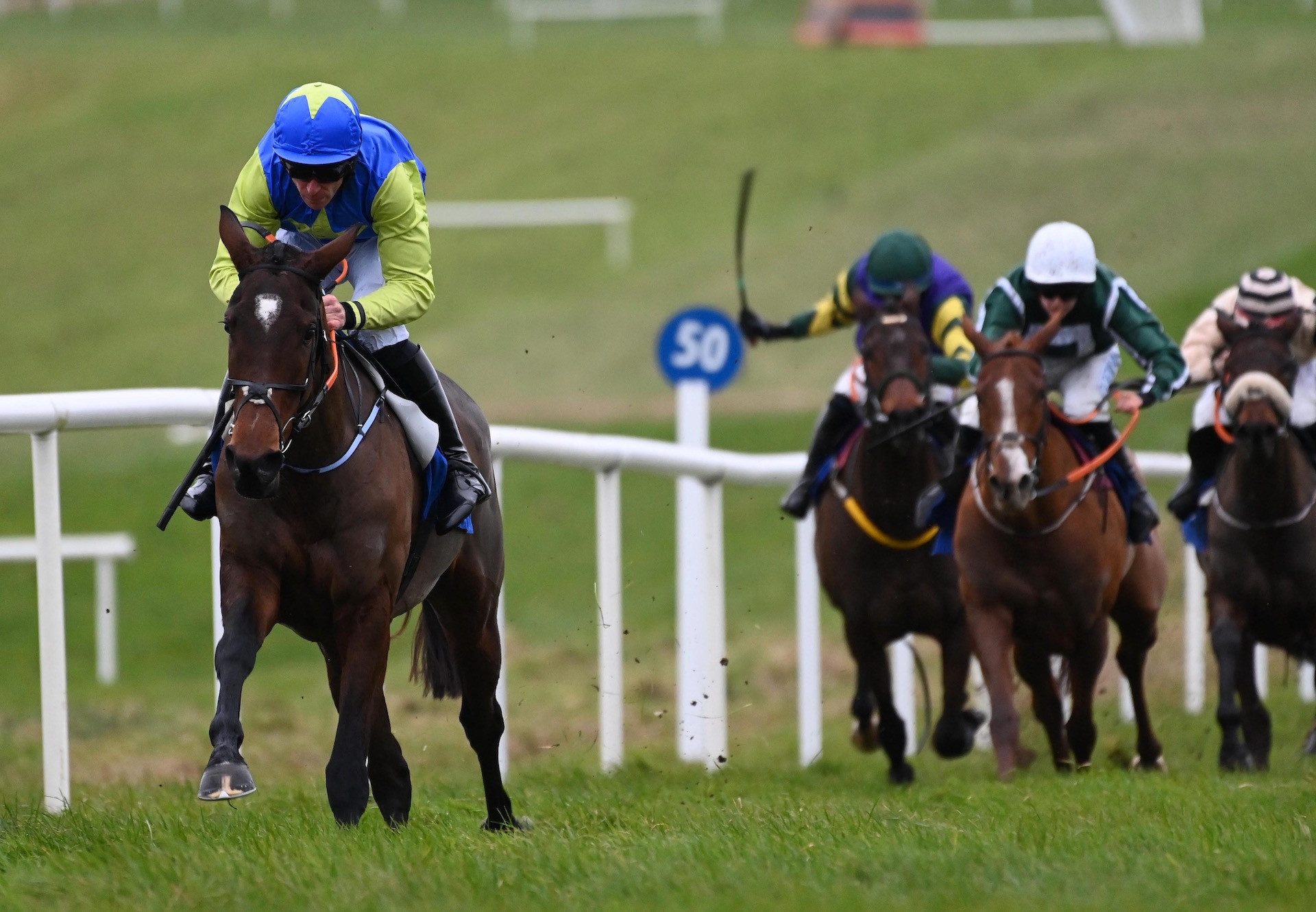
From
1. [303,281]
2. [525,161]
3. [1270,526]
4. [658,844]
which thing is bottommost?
[658,844]

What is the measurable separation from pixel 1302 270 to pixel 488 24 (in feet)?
71.9

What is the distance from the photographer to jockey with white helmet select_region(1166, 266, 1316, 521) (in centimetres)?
802

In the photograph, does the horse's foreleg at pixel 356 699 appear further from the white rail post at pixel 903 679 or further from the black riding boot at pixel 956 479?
the white rail post at pixel 903 679

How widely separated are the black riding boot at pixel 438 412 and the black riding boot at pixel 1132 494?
297 centimetres

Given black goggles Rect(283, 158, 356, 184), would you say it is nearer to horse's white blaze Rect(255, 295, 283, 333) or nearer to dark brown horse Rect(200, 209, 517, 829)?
→ dark brown horse Rect(200, 209, 517, 829)

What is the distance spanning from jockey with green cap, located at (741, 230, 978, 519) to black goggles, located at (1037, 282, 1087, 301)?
343 mm

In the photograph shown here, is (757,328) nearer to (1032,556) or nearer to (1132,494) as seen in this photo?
(1132,494)

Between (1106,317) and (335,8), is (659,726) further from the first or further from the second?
(335,8)

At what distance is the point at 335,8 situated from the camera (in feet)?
134

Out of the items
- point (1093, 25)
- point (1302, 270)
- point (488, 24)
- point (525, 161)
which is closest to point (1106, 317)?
point (1302, 270)

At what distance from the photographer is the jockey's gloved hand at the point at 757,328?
8906mm

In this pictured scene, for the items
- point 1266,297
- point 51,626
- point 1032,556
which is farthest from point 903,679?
point 51,626

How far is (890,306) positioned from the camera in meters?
7.75

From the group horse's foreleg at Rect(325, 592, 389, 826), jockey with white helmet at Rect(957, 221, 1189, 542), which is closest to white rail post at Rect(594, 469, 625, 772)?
jockey with white helmet at Rect(957, 221, 1189, 542)
